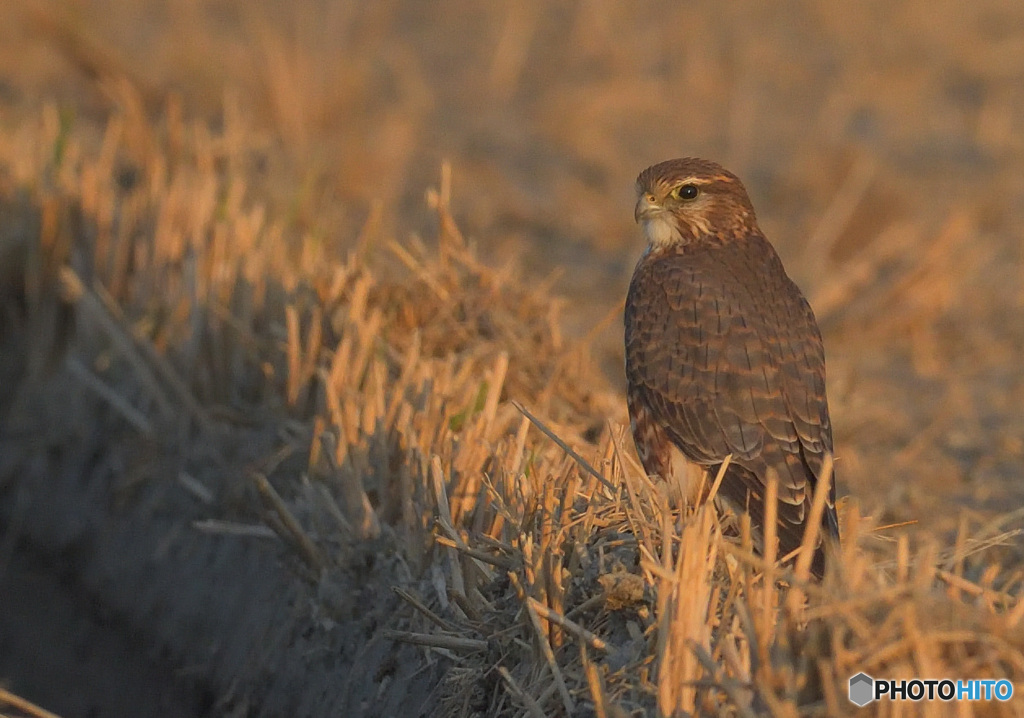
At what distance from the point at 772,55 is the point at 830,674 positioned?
9144mm

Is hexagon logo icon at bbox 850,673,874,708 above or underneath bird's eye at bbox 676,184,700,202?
underneath

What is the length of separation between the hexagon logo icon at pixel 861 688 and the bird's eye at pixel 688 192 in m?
2.04

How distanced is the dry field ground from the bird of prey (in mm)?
247

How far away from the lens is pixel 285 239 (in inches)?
253

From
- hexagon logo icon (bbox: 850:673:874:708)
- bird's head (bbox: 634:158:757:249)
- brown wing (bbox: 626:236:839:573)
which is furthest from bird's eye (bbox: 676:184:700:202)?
hexagon logo icon (bbox: 850:673:874:708)

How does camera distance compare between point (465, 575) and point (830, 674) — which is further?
point (465, 575)

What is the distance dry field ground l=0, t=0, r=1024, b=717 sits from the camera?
3.46 meters

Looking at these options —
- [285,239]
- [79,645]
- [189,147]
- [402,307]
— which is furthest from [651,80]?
[79,645]

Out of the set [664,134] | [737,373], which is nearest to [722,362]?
[737,373]

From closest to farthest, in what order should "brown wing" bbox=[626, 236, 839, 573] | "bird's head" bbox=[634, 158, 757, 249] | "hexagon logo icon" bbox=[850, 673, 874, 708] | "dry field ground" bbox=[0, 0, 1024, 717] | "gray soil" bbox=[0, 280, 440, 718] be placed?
"hexagon logo icon" bbox=[850, 673, 874, 708], "dry field ground" bbox=[0, 0, 1024, 717], "brown wing" bbox=[626, 236, 839, 573], "gray soil" bbox=[0, 280, 440, 718], "bird's head" bbox=[634, 158, 757, 249]

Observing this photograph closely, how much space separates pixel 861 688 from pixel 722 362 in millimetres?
1497

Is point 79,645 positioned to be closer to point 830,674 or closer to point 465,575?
point 465,575

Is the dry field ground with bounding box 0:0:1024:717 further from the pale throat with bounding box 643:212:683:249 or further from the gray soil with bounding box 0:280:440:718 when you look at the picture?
the pale throat with bounding box 643:212:683:249

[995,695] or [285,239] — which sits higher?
[285,239]
